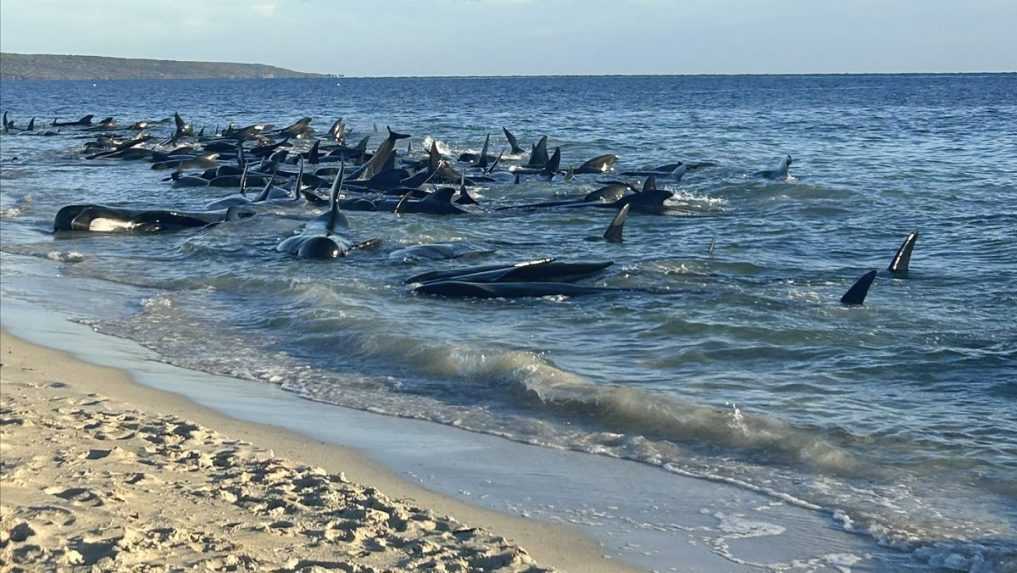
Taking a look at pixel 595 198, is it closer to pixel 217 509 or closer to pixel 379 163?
pixel 379 163

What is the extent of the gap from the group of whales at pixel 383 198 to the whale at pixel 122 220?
13 mm

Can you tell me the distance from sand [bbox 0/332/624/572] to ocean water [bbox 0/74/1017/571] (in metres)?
1.35

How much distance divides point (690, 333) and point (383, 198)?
31.5 feet

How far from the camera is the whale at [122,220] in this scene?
645 inches

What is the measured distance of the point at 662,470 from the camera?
21.4ft

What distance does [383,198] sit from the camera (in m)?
18.8

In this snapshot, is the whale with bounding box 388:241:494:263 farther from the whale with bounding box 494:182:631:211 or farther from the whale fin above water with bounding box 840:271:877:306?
the whale fin above water with bounding box 840:271:877:306

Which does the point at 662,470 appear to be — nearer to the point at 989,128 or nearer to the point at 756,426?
the point at 756,426

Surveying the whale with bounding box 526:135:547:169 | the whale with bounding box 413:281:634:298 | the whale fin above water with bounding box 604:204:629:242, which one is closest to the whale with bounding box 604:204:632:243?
the whale fin above water with bounding box 604:204:629:242

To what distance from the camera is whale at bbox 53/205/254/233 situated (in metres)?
16.4

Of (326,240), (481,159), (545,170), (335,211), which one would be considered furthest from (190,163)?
(326,240)

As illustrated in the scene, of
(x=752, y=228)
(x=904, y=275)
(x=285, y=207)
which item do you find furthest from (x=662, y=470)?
(x=285, y=207)

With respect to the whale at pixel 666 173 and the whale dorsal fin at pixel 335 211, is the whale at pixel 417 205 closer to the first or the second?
the whale dorsal fin at pixel 335 211

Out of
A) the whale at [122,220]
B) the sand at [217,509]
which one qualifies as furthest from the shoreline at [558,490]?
the whale at [122,220]
